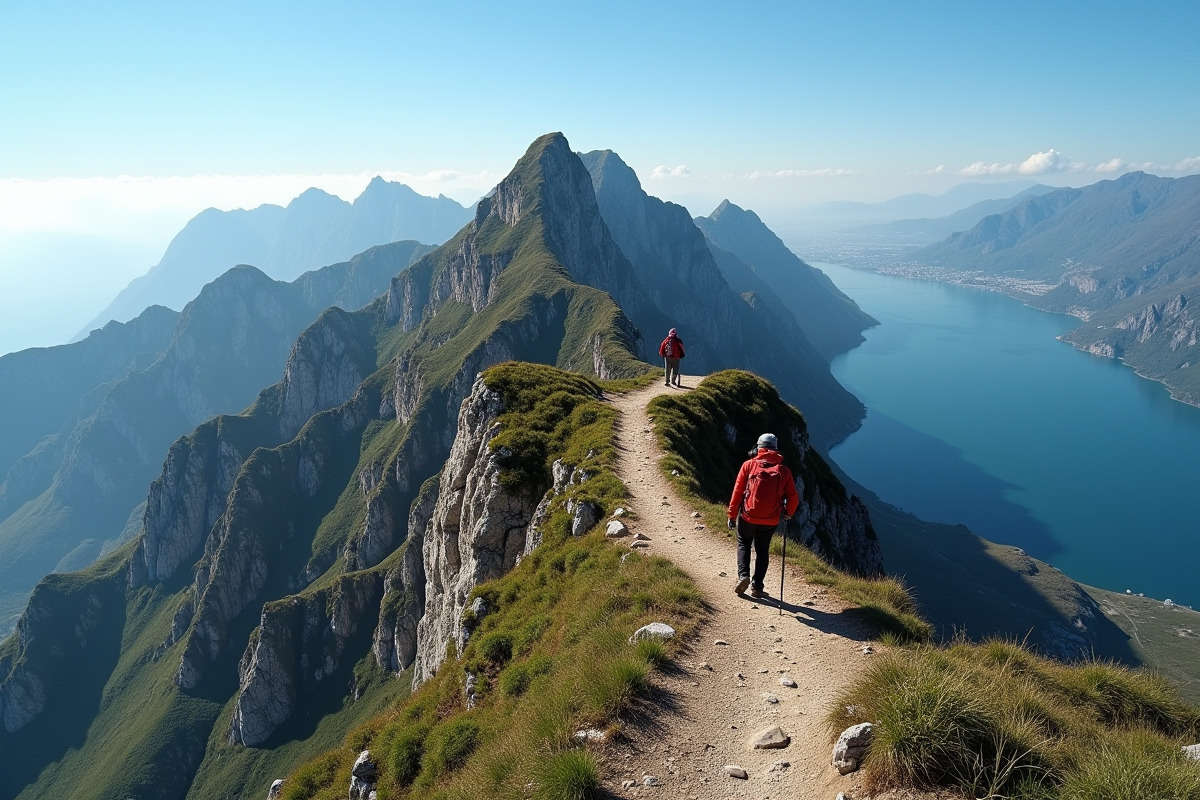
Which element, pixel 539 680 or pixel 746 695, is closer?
pixel 746 695

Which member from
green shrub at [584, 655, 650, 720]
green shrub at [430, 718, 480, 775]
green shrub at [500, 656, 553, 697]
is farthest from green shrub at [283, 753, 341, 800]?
green shrub at [584, 655, 650, 720]

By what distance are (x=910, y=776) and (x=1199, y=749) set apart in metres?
5.27

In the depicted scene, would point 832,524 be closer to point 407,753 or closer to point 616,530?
point 616,530

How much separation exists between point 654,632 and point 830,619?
4435 mm

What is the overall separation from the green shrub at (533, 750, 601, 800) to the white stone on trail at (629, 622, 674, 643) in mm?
3996

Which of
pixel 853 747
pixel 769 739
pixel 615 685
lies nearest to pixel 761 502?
pixel 769 739

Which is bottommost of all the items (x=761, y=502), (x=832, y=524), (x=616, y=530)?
(x=832, y=524)

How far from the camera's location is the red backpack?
13.8m

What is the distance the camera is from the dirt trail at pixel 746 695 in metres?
9.12

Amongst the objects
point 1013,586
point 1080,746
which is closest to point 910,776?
point 1080,746

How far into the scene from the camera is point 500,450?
29.4 metres

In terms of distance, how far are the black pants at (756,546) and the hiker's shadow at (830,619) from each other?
0.86m

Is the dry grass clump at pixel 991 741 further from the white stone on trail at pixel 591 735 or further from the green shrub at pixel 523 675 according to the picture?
the green shrub at pixel 523 675

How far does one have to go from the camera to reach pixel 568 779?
28.0 ft
